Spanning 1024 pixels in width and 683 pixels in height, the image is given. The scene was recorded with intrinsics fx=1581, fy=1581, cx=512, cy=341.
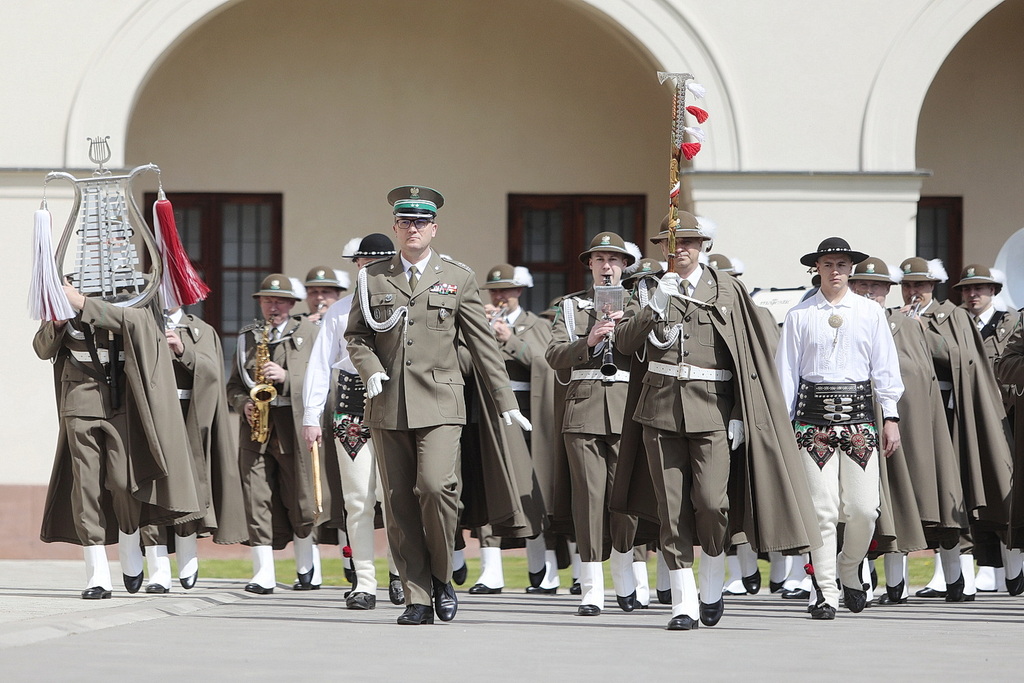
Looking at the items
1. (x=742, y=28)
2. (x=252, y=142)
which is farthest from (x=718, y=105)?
(x=252, y=142)

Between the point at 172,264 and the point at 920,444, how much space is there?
462 centimetres

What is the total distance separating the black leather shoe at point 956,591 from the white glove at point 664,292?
141 inches

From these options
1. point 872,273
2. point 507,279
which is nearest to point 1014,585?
point 872,273

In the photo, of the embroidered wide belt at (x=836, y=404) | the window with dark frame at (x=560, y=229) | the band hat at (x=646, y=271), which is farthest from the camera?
the window with dark frame at (x=560, y=229)

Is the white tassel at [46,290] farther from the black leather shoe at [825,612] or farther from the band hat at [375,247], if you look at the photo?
the black leather shoe at [825,612]

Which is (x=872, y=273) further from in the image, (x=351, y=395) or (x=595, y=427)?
(x=351, y=395)

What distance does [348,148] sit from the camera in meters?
14.7

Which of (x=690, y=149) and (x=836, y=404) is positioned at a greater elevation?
(x=690, y=149)

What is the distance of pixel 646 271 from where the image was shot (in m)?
8.65

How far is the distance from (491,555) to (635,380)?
9.64 feet

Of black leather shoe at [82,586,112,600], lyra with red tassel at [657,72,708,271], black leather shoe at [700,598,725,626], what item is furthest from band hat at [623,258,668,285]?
black leather shoe at [82,586,112,600]

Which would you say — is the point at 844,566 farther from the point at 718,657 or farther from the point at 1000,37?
the point at 1000,37

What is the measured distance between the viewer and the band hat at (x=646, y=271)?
8.01 metres

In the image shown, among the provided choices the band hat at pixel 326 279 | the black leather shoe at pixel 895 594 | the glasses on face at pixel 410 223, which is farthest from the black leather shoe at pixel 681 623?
the band hat at pixel 326 279
